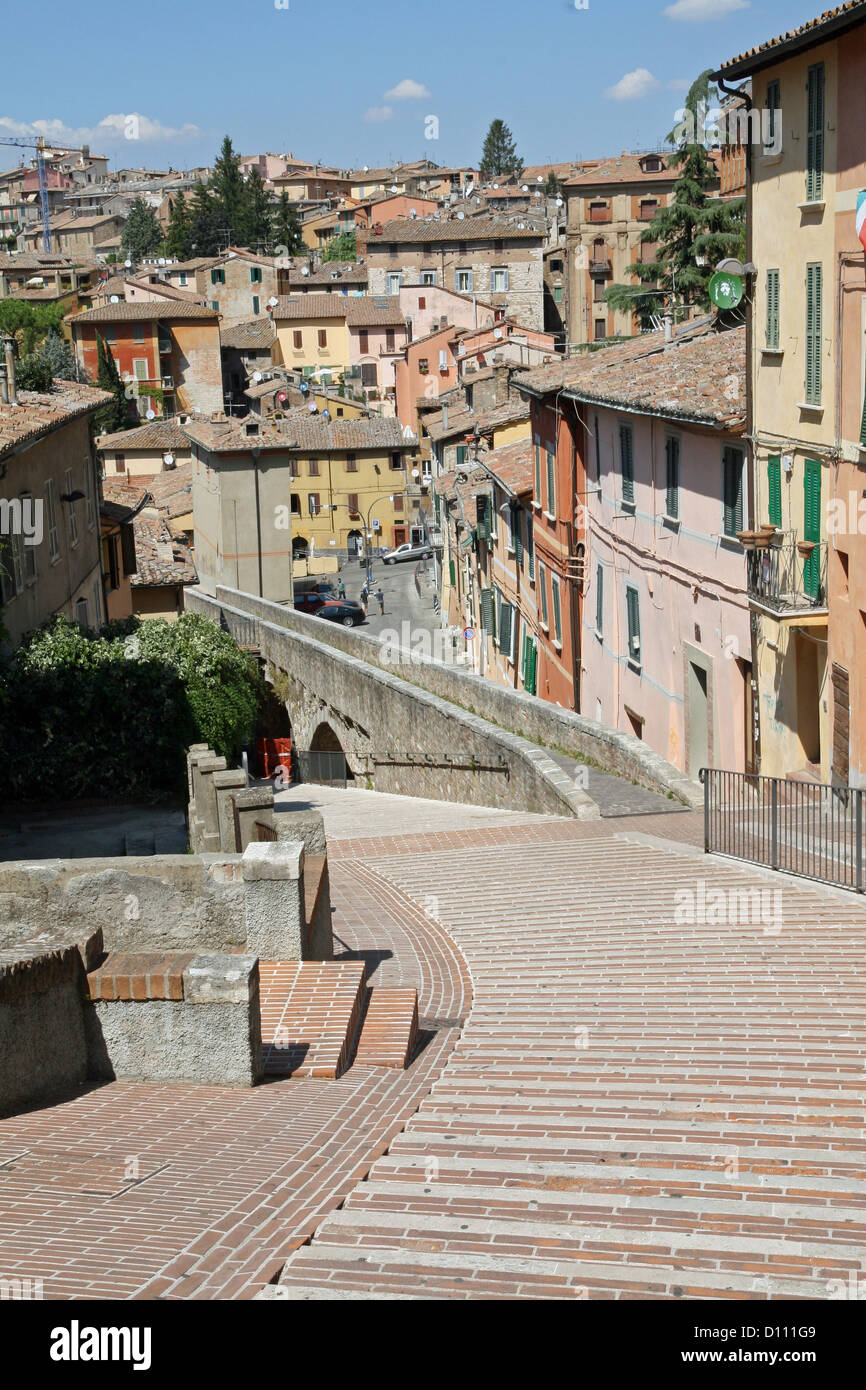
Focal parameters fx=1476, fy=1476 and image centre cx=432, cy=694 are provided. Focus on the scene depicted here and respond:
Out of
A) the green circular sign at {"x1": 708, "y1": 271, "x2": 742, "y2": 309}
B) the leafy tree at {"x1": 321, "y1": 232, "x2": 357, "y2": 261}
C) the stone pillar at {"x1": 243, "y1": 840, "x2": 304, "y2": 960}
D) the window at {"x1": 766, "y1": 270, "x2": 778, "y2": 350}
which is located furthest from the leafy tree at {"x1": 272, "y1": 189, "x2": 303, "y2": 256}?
the stone pillar at {"x1": 243, "y1": 840, "x2": 304, "y2": 960}

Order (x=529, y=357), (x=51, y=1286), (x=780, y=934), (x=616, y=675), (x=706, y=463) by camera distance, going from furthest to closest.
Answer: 1. (x=529, y=357)
2. (x=616, y=675)
3. (x=706, y=463)
4. (x=780, y=934)
5. (x=51, y=1286)

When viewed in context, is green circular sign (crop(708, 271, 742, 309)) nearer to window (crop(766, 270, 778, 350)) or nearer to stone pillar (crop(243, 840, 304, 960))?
window (crop(766, 270, 778, 350))

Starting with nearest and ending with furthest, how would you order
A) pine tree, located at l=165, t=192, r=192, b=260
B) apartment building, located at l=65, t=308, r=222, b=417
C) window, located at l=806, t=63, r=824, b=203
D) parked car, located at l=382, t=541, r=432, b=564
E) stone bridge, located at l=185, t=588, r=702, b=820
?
window, located at l=806, t=63, r=824, b=203
stone bridge, located at l=185, t=588, r=702, b=820
parked car, located at l=382, t=541, r=432, b=564
apartment building, located at l=65, t=308, r=222, b=417
pine tree, located at l=165, t=192, r=192, b=260

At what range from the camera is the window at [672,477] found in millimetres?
23734

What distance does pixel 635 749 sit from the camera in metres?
19.4

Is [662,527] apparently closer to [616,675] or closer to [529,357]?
[616,675]

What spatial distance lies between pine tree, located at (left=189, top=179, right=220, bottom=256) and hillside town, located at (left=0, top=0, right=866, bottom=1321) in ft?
288

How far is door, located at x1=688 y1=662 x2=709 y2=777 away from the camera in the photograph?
23.2 meters

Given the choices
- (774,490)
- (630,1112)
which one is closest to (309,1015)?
(630,1112)

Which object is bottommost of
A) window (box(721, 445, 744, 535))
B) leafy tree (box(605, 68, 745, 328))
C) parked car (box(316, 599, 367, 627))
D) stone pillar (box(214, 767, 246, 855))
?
parked car (box(316, 599, 367, 627))

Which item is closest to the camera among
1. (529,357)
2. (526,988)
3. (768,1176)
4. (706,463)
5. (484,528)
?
(768,1176)

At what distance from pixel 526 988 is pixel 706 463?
1346 cm

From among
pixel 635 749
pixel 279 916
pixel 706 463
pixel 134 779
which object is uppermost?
pixel 706 463

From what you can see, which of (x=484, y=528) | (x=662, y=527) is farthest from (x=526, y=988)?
(x=484, y=528)
